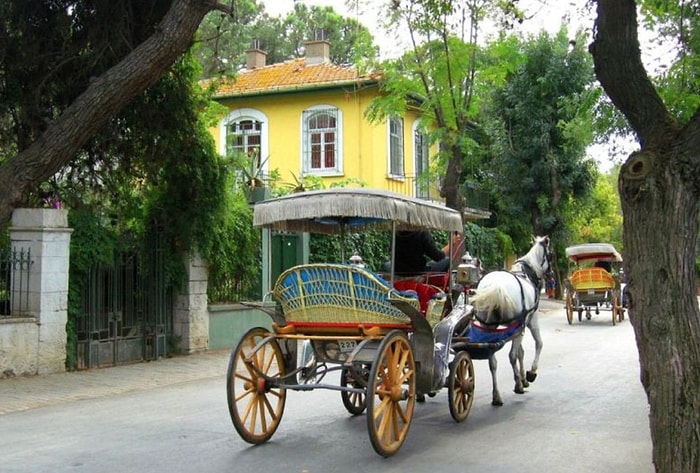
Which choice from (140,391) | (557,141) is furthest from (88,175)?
(557,141)

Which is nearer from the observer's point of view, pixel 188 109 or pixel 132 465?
pixel 132 465

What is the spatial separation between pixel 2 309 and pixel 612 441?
30.2 ft

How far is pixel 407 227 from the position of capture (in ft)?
30.1

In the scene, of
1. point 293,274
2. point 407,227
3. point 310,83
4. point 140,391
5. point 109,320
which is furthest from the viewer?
point 310,83

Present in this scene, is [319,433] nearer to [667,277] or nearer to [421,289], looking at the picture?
[421,289]

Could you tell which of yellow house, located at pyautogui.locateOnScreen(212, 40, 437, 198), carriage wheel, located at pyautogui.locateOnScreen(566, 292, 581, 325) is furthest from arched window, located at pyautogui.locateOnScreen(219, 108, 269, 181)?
carriage wheel, located at pyautogui.locateOnScreen(566, 292, 581, 325)

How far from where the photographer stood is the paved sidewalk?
32.9 feet

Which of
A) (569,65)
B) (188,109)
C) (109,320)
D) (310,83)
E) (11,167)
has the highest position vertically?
(569,65)

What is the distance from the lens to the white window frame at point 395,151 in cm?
2527

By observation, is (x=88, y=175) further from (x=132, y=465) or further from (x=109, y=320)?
(x=132, y=465)

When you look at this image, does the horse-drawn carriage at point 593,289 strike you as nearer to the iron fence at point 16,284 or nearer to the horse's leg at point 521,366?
the horse's leg at point 521,366

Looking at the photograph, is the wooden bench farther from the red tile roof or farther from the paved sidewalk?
the red tile roof

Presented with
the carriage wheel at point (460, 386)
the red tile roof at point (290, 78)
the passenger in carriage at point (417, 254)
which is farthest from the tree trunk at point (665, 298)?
the red tile roof at point (290, 78)

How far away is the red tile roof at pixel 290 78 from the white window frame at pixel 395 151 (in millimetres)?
2248
